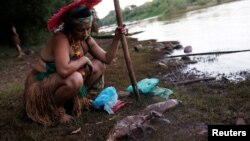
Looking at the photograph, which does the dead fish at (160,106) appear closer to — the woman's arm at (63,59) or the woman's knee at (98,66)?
the woman's knee at (98,66)

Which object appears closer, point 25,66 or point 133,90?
point 133,90

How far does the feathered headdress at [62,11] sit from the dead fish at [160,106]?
1.39 metres

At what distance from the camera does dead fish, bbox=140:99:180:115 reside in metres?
4.27

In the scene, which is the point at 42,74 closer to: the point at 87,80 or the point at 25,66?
the point at 87,80

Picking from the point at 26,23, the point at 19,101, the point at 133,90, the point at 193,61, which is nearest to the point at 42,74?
the point at 133,90

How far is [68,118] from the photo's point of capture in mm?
4508

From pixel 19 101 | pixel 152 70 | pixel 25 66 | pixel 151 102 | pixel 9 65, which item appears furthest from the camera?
pixel 9 65

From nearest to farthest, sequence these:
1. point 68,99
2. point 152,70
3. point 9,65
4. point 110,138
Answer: point 110,138 → point 68,99 → point 152,70 → point 9,65

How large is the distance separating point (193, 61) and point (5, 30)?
511 inches

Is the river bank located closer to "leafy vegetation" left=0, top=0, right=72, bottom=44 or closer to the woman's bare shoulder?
the woman's bare shoulder

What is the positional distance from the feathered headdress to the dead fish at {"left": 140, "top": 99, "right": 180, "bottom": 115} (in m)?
1.39

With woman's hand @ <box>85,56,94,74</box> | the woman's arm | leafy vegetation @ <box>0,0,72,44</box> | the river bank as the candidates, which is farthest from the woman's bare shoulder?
leafy vegetation @ <box>0,0,72,44</box>

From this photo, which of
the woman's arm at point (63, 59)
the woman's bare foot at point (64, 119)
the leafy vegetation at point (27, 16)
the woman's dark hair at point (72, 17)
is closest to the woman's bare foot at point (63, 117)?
the woman's bare foot at point (64, 119)

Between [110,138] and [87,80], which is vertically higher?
[87,80]
